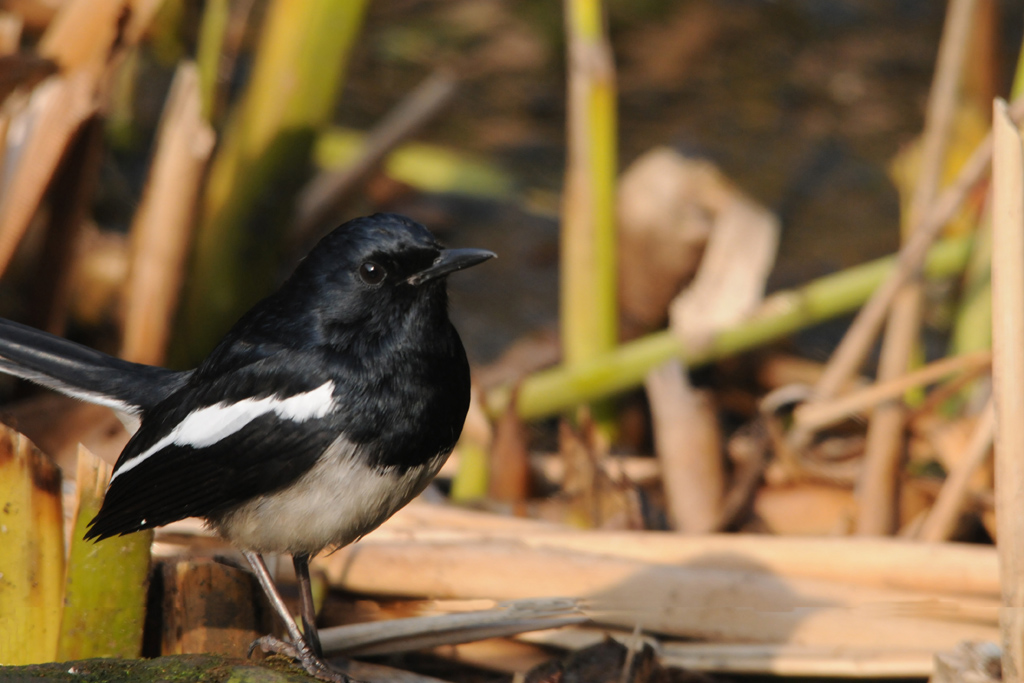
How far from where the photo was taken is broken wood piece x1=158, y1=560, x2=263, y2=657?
234 centimetres

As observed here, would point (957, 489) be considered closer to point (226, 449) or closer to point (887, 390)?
point (887, 390)

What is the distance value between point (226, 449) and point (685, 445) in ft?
5.91

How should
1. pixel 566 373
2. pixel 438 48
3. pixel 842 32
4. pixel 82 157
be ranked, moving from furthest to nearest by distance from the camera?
pixel 842 32 < pixel 438 48 < pixel 566 373 < pixel 82 157

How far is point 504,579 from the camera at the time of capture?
9.14 feet

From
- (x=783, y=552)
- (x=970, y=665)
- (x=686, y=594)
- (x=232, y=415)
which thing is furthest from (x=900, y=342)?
(x=232, y=415)

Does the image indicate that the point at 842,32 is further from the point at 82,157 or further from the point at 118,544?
the point at 118,544

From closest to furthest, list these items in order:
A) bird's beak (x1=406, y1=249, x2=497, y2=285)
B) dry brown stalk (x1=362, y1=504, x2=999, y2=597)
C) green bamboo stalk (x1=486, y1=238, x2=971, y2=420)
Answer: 1. bird's beak (x1=406, y1=249, x2=497, y2=285)
2. dry brown stalk (x1=362, y1=504, x2=999, y2=597)
3. green bamboo stalk (x1=486, y1=238, x2=971, y2=420)

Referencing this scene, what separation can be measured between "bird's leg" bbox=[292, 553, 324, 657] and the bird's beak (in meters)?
0.66

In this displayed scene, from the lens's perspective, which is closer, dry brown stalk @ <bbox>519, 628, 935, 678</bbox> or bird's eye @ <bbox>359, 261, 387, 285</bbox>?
bird's eye @ <bbox>359, 261, 387, 285</bbox>

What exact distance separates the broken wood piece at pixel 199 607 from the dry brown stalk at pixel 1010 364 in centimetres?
157

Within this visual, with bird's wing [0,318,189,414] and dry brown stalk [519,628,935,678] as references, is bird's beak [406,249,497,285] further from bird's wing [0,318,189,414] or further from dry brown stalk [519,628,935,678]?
dry brown stalk [519,628,935,678]

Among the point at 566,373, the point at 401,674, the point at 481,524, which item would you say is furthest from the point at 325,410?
the point at 566,373

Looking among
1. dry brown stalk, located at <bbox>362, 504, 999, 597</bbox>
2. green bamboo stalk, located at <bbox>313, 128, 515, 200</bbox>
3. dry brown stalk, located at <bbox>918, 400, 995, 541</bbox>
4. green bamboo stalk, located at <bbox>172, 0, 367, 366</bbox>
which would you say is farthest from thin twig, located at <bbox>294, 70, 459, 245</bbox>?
dry brown stalk, located at <bbox>918, 400, 995, 541</bbox>

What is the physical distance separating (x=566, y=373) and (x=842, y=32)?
4825 millimetres
